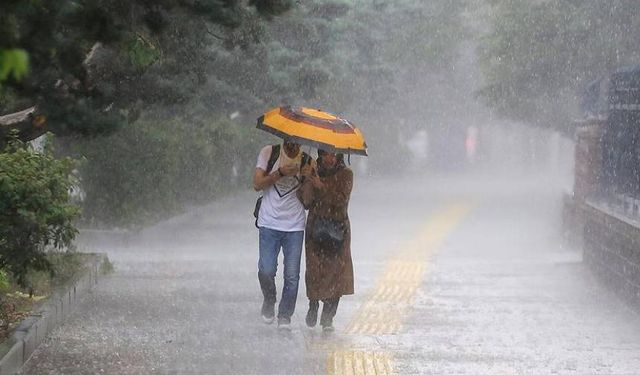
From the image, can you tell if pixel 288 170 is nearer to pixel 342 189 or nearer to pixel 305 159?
pixel 305 159

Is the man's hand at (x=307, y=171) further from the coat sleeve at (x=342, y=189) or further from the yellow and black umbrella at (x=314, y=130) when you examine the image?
the yellow and black umbrella at (x=314, y=130)

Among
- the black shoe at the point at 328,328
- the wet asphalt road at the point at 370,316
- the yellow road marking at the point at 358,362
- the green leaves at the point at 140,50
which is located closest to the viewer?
the green leaves at the point at 140,50

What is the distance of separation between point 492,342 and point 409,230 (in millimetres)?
13564

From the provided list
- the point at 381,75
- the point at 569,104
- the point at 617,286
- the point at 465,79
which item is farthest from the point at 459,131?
the point at 617,286

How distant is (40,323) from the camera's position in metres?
9.68

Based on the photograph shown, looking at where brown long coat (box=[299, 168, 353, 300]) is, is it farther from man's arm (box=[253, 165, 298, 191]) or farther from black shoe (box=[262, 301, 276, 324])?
black shoe (box=[262, 301, 276, 324])

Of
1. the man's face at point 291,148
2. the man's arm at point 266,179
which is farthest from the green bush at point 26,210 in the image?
the man's face at point 291,148

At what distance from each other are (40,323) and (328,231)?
7.51 feet

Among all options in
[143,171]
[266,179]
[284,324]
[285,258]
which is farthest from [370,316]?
[143,171]

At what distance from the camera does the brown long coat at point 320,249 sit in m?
10.1

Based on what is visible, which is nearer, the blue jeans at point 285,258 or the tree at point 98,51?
the tree at point 98,51

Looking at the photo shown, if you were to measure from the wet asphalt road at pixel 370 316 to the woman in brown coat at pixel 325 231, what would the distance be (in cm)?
35

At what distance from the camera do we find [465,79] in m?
64.8

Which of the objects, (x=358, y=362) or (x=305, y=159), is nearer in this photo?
(x=358, y=362)
